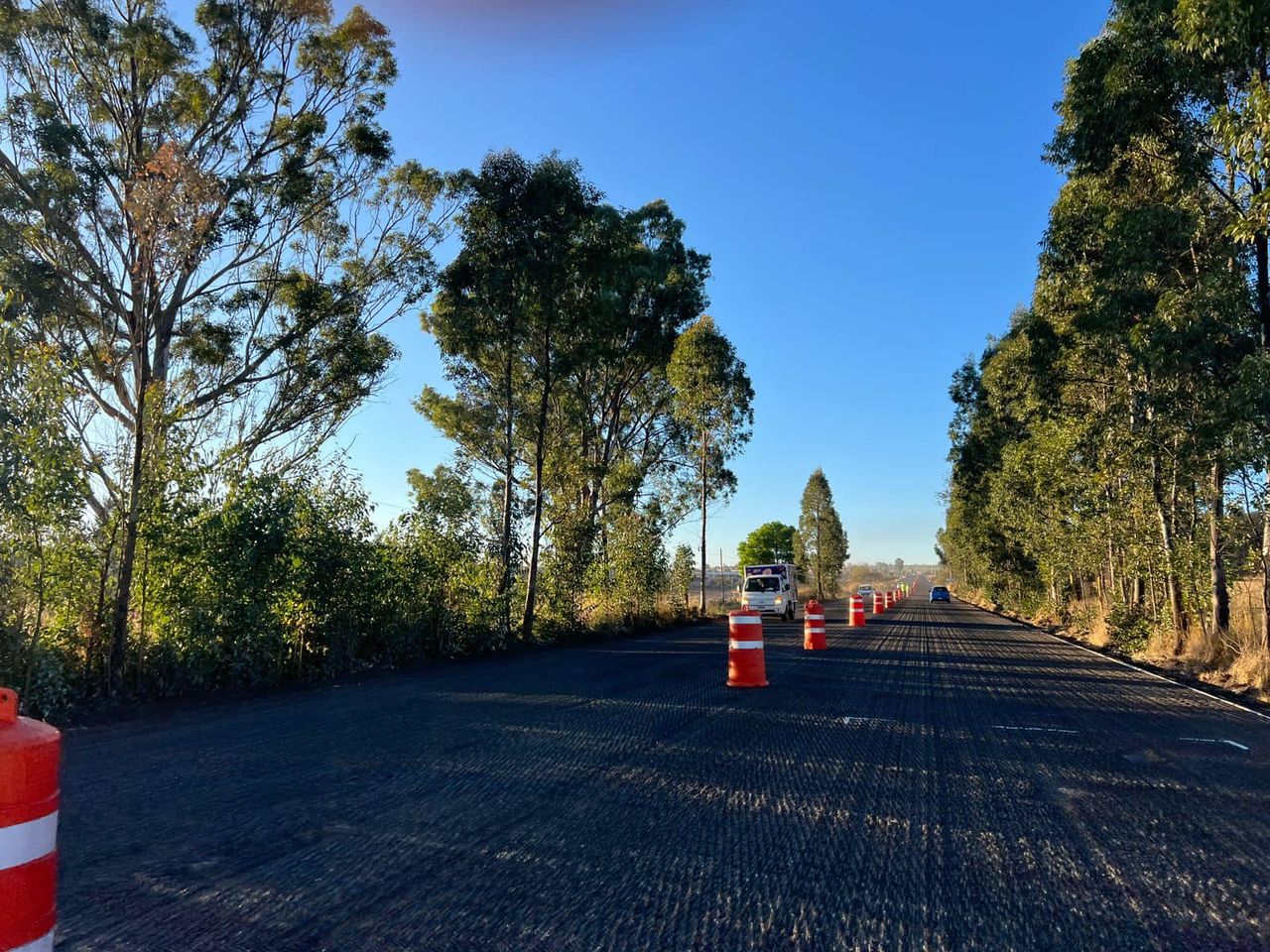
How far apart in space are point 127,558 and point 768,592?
84.3ft

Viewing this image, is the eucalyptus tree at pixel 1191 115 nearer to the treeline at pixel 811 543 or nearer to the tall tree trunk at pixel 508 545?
the tall tree trunk at pixel 508 545

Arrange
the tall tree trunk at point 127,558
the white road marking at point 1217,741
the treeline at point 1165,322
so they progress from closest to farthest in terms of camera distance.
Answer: the white road marking at point 1217,741, the tall tree trunk at point 127,558, the treeline at point 1165,322

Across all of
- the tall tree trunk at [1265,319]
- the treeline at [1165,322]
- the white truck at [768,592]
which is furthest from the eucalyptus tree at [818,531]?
the tall tree trunk at [1265,319]

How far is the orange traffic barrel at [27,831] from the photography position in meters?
1.93

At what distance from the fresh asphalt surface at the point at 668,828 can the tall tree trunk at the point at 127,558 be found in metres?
1.79

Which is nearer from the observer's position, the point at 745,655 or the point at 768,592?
the point at 745,655

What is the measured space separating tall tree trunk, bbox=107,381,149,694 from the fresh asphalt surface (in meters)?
1.79

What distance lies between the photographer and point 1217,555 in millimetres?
13672

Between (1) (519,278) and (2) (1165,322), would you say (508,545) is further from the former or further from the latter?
(2) (1165,322)

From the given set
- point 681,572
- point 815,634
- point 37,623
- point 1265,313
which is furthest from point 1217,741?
point 681,572

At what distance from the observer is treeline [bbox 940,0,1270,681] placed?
10.2 m

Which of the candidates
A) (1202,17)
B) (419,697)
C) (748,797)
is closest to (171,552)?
(419,697)

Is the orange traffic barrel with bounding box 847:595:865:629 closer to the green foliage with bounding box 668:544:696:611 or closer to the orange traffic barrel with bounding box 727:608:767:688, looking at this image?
the green foliage with bounding box 668:544:696:611

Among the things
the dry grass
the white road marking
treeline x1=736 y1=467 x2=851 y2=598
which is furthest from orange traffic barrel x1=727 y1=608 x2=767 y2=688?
treeline x1=736 y1=467 x2=851 y2=598
